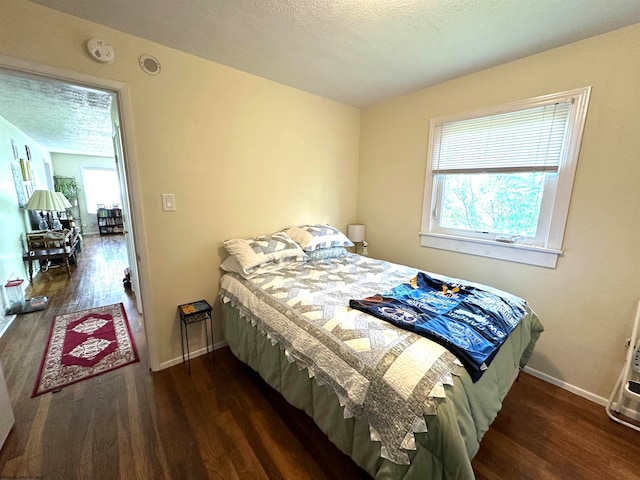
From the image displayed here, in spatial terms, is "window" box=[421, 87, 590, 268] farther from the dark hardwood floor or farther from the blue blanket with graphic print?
the dark hardwood floor

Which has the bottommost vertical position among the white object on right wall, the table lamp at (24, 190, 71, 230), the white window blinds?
the white object on right wall

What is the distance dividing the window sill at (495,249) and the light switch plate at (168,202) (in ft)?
7.39

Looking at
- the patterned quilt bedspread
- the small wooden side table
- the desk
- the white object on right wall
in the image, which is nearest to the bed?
the patterned quilt bedspread

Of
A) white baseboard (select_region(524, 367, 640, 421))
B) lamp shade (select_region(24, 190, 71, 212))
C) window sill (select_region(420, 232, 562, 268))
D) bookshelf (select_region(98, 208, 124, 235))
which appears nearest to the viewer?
white baseboard (select_region(524, 367, 640, 421))

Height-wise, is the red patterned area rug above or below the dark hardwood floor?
above

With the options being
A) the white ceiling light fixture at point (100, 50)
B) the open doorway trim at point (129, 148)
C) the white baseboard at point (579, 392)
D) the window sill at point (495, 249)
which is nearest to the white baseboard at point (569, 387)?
the white baseboard at point (579, 392)

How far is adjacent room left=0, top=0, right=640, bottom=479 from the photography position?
4.26 feet

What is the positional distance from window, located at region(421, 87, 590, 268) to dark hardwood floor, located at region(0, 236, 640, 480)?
108cm

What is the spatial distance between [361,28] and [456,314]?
1779 millimetres

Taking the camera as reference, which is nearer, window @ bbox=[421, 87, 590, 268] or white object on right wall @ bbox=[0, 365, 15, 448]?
white object on right wall @ bbox=[0, 365, 15, 448]

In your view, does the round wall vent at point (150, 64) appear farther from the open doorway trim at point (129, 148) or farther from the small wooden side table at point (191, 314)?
the small wooden side table at point (191, 314)

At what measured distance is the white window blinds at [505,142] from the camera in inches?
72.8

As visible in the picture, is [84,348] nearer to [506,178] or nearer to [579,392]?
[506,178]

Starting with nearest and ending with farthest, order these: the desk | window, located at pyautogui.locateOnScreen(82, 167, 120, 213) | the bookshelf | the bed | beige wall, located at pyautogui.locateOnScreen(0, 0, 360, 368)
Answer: the bed → beige wall, located at pyautogui.locateOnScreen(0, 0, 360, 368) → the desk → window, located at pyautogui.locateOnScreen(82, 167, 120, 213) → the bookshelf
